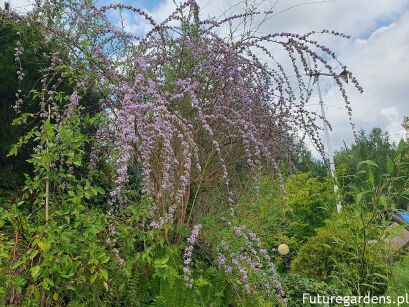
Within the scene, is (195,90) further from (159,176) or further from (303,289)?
(303,289)

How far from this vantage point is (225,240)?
355 centimetres

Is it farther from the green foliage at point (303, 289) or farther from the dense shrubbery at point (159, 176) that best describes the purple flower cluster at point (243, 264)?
the green foliage at point (303, 289)

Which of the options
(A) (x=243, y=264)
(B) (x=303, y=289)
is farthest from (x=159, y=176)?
(B) (x=303, y=289)

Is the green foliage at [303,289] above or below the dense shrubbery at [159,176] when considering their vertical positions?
below

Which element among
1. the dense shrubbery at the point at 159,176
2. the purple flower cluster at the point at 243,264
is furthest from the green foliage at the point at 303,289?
the purple flower cluster at the point at 243,264

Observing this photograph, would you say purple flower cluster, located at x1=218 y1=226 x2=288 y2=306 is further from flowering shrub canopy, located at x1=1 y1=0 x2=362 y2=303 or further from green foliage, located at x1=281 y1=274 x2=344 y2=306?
green foliage, located at x1=281 y1=274 x2=344 y2=306

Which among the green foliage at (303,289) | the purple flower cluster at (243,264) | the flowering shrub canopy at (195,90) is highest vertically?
the flowering shrub canopy at (195,90)

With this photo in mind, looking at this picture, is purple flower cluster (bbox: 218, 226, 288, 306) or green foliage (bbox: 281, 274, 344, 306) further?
green foliage (bbox: 281, 274, 344, 306)

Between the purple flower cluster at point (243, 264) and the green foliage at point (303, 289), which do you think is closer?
the purple flower cluster at point (243, 264)

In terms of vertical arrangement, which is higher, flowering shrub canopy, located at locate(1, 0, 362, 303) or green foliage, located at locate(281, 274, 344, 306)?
flowering shrub canopy, located at locate(1, 0, 362, 303)

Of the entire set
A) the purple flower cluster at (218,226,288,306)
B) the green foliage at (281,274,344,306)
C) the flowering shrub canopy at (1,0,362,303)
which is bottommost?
the green foliage at (281,274,344,306)

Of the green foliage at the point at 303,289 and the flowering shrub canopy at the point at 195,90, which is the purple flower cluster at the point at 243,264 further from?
the green foliage at the point at 303,289

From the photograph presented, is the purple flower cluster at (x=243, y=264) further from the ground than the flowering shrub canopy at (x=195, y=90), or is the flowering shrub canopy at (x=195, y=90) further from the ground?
the flowering shrub canopy at (x=195, y=90)

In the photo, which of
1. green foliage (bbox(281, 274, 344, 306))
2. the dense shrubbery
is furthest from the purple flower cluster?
green foliage (bbox(281, 274, 344, 306))
